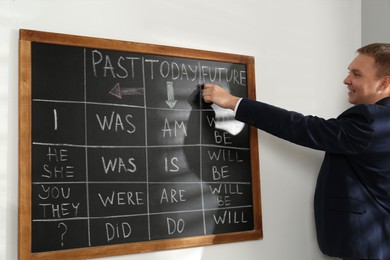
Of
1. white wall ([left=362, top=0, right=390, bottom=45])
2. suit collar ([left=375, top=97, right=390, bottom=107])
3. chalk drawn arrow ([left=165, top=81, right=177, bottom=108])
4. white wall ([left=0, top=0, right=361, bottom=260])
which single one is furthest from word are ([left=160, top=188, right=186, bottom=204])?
white wall ([left=362, top=0, right=390, bottom=45])

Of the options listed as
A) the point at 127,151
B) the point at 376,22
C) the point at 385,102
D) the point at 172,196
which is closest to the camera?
the point at 127,151

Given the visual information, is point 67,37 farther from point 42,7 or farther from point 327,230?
point 327,230

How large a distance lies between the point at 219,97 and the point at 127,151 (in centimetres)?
51

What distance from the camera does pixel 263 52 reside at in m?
2.52

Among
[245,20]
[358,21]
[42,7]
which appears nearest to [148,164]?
[42,7]

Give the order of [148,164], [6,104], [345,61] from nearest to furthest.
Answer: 1. [6,104]
2. [148,164]
3. [345,61]

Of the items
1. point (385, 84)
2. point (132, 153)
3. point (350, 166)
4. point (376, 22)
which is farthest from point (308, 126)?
point (376, 22)

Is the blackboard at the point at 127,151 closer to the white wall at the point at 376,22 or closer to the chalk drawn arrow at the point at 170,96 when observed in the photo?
the chalk drawn arrow at the point at 170,96

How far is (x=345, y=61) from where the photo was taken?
2867 millimetres

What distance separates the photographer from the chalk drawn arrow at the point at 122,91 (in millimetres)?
2030

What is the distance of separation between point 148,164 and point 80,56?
0.54 metres

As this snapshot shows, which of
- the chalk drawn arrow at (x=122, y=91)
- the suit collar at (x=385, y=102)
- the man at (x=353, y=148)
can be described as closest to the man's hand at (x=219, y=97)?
the man at (x=353, y=148)

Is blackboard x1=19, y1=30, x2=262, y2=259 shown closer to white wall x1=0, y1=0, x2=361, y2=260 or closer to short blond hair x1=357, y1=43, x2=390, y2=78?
white wall x1=0, y1=0, x2=361, y2=260

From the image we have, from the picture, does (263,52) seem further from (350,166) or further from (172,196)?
(172,196)
